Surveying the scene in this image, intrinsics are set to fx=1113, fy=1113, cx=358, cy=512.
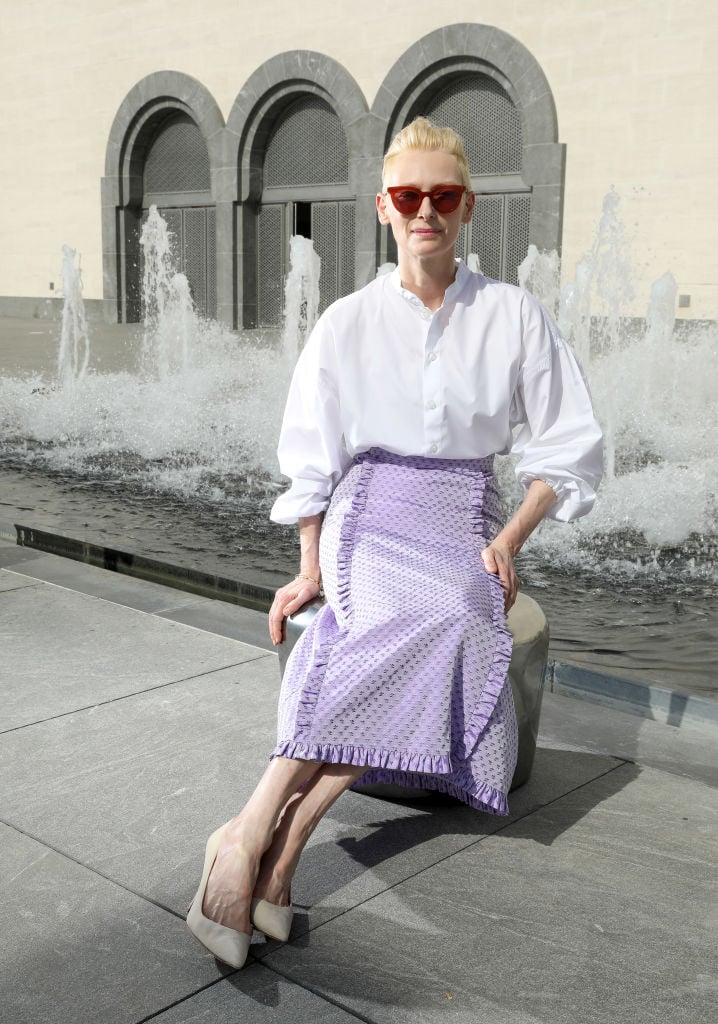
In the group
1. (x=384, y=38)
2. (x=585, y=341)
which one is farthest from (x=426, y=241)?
(x=384, y=38)

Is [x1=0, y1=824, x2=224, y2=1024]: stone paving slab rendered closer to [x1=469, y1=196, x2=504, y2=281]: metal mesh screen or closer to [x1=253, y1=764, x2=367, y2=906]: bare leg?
[x1=253, y1=764, x2=367, y2=906]: bare leg

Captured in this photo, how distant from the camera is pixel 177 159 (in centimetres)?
2080

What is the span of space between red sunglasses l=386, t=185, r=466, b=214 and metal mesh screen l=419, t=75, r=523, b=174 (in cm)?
1433

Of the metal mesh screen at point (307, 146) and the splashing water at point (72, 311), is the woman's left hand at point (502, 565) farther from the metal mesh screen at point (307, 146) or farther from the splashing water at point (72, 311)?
the metal mesh screen at point (307, 146)

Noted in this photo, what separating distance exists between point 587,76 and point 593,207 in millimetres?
1707

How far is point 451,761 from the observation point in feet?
7.48

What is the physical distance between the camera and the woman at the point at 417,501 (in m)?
2.21

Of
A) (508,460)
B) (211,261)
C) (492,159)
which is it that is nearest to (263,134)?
(211,261)

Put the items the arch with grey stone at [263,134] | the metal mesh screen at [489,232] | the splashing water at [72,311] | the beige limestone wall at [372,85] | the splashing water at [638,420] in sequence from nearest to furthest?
the splashing water at [638,420] → the beige limestone wall at [372,85] → the metal mesh screen at [489,232] → the arch with grey stone at [263,134] → the splashing water at [72,311]

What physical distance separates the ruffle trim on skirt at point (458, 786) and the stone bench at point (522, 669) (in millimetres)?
45

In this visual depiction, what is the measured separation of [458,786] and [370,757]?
236 millimetres

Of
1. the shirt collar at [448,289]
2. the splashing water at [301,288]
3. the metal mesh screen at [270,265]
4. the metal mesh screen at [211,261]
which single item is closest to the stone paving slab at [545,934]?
the shirt collar at [448,289]

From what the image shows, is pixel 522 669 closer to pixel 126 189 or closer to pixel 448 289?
pixel 448 289

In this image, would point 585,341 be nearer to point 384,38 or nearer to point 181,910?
point 384,38
